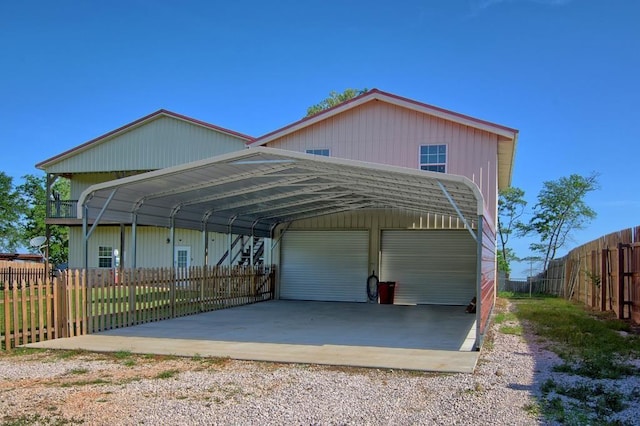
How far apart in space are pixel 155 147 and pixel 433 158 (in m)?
13.8

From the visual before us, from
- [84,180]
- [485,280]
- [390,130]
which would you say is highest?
[390,130]

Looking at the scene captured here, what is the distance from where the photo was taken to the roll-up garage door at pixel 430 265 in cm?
1823

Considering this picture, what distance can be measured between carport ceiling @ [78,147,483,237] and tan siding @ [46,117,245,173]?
7.43 m

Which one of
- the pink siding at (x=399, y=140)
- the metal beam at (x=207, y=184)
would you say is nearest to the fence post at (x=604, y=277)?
the pink siding at (x=399, y=140)

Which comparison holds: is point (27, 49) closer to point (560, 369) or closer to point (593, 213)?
point (560, 369)

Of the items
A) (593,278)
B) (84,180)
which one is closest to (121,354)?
(593,278)

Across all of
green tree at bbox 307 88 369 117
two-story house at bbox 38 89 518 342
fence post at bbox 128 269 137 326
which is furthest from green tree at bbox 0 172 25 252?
fence post at bbox 128 269 137 326

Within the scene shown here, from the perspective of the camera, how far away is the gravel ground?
17.4 feet

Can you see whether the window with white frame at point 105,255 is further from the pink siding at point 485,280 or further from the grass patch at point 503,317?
the pink siding at point 485,280

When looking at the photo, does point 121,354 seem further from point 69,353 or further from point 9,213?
point 9,213

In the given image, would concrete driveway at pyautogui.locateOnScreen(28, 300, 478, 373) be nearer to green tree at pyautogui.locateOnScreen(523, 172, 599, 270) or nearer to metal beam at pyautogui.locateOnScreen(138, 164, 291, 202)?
metal beam at pyautogui.locateOnScreen(138, 164, 291, 202)

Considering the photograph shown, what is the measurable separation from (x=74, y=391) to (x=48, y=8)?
1412cm

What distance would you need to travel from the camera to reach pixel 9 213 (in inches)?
1753

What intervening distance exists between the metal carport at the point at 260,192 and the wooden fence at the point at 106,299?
129 centimetres
